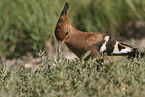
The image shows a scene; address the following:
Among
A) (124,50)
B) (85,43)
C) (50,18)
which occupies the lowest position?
(124,50)

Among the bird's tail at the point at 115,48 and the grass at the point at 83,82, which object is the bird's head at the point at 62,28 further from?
the grass at the point at 83,82

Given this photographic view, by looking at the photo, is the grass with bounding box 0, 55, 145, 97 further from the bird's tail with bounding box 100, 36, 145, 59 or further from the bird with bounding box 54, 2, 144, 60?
the bird's tail with bounding box 100, 36, 145, 59

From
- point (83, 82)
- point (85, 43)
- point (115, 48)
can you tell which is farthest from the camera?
point (115, 48)

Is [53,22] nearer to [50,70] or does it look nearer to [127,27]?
[127,27]

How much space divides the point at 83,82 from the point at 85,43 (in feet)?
3.60

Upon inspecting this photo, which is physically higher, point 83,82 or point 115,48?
point 115,48

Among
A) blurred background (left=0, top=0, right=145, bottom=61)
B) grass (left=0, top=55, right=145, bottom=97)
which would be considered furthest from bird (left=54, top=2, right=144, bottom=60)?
blurred background (left=0, top=0, right=145, bottom=61)

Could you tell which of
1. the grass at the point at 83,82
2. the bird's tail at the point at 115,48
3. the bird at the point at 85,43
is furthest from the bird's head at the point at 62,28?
the grass at the point at 83,82

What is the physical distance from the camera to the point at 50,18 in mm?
5246

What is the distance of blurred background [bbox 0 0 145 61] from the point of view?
5152 millimetres

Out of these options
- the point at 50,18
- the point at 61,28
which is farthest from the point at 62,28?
the point at 50,18

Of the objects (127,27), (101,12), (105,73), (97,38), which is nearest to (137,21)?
(127,27)

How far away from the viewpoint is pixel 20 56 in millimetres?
5988

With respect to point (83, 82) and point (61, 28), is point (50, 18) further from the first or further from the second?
point (83, 82)
